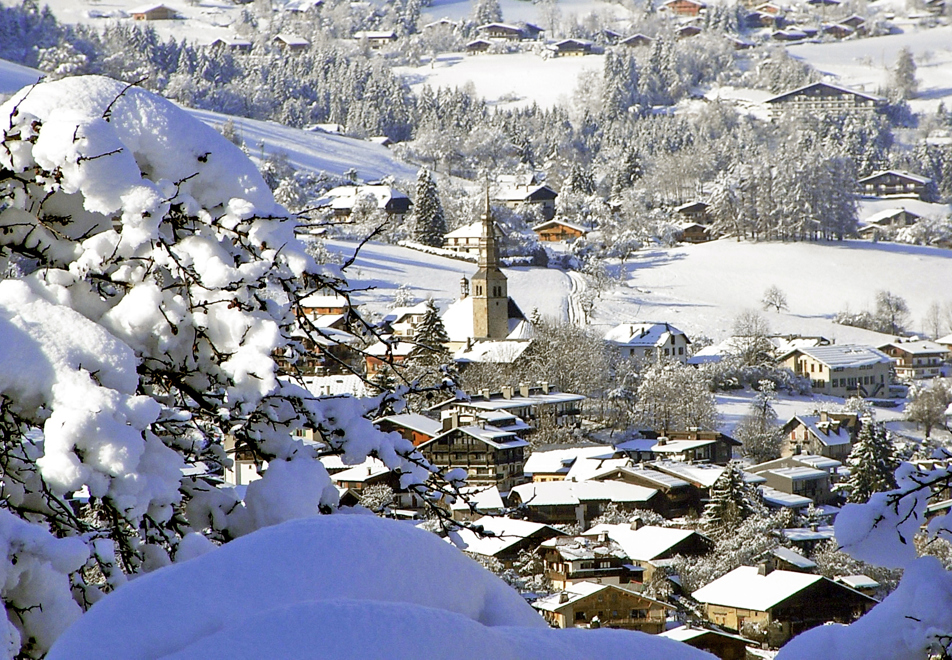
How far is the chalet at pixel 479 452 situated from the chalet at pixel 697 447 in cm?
319

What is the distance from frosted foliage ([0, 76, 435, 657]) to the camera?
1.64 meters

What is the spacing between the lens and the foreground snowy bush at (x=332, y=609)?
0.86 meters

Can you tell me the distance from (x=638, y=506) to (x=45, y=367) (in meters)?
18.8

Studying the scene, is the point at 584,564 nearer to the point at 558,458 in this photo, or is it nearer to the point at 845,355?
the point at 558,458

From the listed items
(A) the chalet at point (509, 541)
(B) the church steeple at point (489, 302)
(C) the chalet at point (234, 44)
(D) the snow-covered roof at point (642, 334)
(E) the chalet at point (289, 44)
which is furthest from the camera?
(E) the chalet at point (289, 44)

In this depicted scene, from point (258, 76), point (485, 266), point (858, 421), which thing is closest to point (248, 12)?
point (258, 76)

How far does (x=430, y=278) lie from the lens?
41.1 meters

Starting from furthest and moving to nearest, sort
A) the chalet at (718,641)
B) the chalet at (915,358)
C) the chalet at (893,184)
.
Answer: the chalet at (893,184), the chalet at (915,358), the chalet at (718,641)

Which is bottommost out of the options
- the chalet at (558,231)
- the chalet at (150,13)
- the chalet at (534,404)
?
the chalet at (558,231)

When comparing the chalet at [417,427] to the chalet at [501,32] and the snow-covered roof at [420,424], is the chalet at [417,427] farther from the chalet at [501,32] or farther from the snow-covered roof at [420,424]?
the chalet at [501,32]

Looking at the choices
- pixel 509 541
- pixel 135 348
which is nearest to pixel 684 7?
pixel 509 541

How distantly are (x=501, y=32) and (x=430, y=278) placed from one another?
6747cm

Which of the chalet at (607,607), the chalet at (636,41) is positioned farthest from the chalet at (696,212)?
the chalet at (636,41)

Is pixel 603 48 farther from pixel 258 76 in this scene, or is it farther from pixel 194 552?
pixel 194 552
